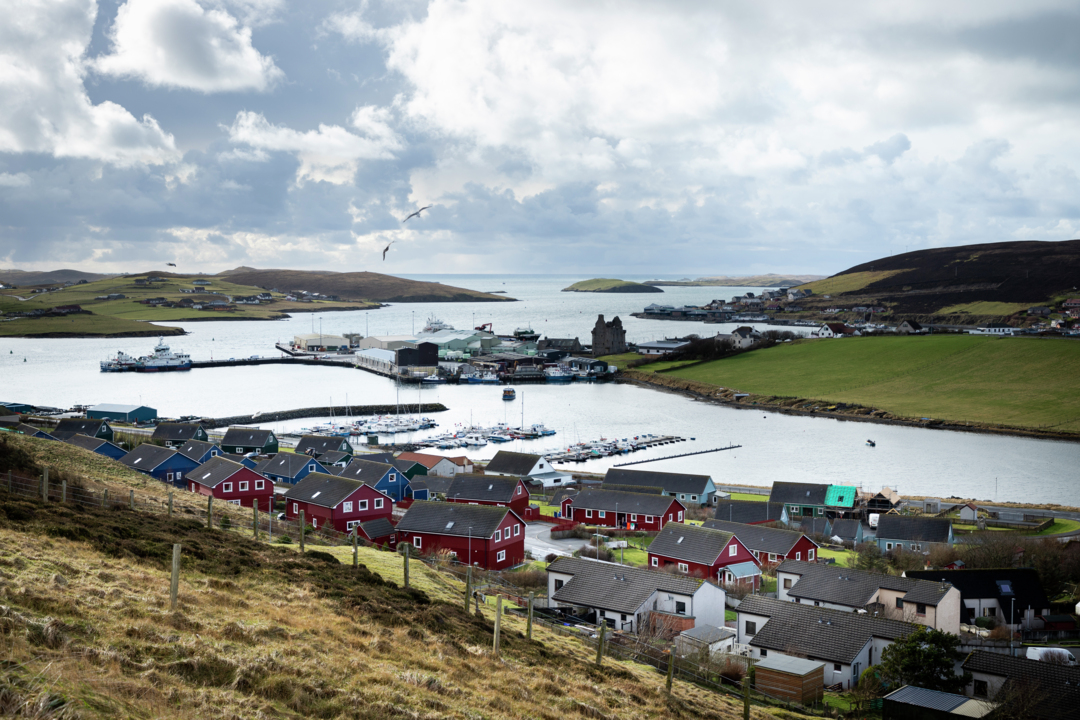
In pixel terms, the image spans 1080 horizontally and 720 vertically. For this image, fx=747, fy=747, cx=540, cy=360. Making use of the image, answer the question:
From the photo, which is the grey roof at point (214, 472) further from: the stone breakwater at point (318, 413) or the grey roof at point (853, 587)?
the stone breakwater at point (318, 413)

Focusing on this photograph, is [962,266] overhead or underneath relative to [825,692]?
overhead

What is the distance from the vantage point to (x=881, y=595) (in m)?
16.0

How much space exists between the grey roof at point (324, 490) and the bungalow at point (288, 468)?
4.73 metres

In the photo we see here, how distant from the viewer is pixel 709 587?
15.0 metres

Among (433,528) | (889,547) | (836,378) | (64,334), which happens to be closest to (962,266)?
(836,378)

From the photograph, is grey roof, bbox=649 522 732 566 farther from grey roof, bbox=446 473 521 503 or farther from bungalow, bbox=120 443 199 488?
bungalow, bbox=120 443 199 488

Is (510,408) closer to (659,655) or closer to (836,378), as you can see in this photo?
(836,378)

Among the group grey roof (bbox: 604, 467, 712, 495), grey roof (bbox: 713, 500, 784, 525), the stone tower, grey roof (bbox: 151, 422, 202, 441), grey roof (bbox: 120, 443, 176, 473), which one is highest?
the stone tower

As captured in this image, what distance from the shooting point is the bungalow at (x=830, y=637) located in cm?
1285

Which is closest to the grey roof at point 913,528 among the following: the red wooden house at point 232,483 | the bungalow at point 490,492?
the bungalow at point 490,492

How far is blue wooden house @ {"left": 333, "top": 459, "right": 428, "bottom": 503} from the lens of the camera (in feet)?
82.0

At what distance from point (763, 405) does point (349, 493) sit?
1574 inches

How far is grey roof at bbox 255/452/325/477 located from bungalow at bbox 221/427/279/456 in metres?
5.58

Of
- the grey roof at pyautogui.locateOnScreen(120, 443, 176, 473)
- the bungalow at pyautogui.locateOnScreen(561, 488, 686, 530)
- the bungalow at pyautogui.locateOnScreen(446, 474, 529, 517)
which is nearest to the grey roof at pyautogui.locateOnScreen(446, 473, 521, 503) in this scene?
the bungalow at pyautogui.locateOnScreen(446, 474, 529, 517)
